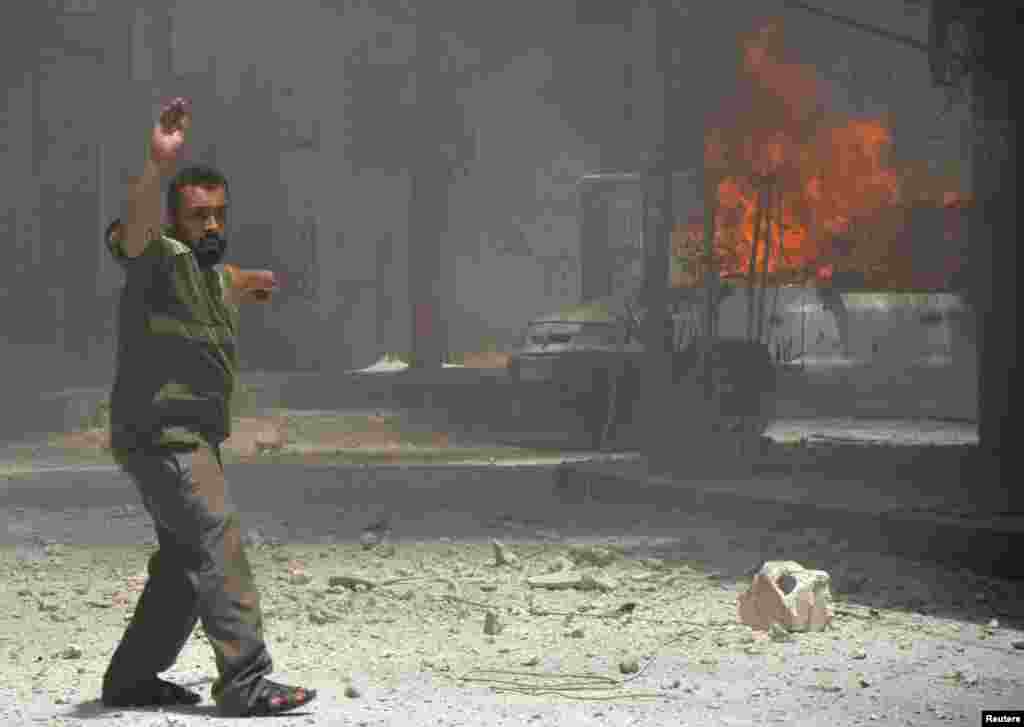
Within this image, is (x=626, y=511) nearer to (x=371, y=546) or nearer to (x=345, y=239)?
(x=371, y=546)

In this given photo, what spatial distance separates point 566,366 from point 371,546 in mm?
10282

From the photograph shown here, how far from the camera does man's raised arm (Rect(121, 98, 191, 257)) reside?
529 cm

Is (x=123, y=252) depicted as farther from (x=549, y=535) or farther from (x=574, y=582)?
(x=549, y=535)

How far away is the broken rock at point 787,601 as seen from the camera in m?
7.59

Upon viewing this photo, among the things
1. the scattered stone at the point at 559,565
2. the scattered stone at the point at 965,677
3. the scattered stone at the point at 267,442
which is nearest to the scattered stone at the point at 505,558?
the scattered stone at the point at 559,565

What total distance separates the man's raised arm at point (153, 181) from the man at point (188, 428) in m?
0.01

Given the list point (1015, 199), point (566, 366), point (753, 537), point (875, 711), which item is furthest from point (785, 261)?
point (875, 711)

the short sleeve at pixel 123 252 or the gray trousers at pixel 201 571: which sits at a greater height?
the short sleeve at pixel 123 252

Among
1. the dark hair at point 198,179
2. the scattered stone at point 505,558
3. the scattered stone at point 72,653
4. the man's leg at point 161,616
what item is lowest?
the scattered stone at point 505,558

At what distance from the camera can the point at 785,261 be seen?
27.4m

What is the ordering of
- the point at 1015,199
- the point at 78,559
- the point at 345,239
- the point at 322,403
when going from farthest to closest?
the point at 345,239
the point at 322,403
the point at 1015,199
the point at 78,559

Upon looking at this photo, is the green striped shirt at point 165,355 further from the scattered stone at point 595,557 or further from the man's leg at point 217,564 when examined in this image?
the scattered stone at point 595,557

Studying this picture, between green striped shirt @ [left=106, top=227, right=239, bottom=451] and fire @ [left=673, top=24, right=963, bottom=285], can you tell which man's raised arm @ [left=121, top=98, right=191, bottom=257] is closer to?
green striped shirt @ [left=106, top=227, right=239, bottom=451]

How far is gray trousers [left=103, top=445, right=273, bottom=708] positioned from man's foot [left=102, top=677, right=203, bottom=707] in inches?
7.6
